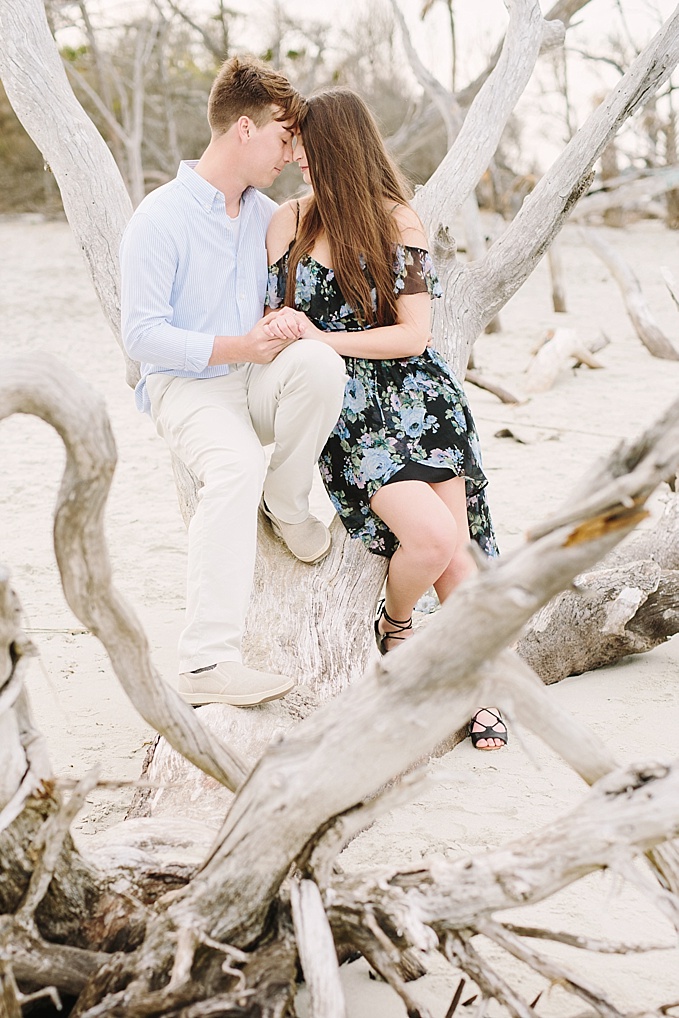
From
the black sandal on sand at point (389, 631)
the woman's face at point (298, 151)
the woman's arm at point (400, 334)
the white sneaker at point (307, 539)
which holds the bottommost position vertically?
the black sandal on sand at point (389, 631)

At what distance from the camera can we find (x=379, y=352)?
2.74m

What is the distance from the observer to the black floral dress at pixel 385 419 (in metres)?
2.72

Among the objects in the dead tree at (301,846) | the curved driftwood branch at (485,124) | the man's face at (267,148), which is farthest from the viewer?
the curved driftwood branch at (485,124)

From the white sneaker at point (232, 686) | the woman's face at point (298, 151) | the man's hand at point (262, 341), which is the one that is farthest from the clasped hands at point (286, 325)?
→ the white sneaker at point (232, 686)

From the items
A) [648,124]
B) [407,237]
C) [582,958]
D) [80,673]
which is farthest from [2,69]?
[648,124]

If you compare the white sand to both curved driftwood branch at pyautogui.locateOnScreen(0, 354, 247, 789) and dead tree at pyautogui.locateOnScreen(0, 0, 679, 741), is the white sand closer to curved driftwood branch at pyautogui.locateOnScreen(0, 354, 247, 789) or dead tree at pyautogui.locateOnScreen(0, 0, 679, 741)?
curved driftwood branch at pyautogui.locateOnScreen(0, 354, 247, 789)

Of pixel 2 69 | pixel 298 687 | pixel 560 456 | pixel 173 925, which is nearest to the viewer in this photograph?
pixel 173 925

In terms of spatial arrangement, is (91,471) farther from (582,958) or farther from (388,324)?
(388,324)

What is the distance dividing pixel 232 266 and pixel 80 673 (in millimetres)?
1361

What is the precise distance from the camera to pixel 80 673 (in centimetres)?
325

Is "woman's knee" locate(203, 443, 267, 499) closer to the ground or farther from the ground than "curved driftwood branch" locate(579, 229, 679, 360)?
farther from the ground

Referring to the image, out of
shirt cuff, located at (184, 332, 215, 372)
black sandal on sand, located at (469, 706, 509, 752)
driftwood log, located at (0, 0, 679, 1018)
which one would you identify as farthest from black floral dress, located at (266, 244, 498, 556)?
driftwood log, located at (0, 0, 679, 1018)

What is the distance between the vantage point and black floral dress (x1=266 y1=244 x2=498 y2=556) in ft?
8.93

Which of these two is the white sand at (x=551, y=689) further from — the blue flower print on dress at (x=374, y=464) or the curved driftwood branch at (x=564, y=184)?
the curved driftwood branch at (x=564, y=184)
